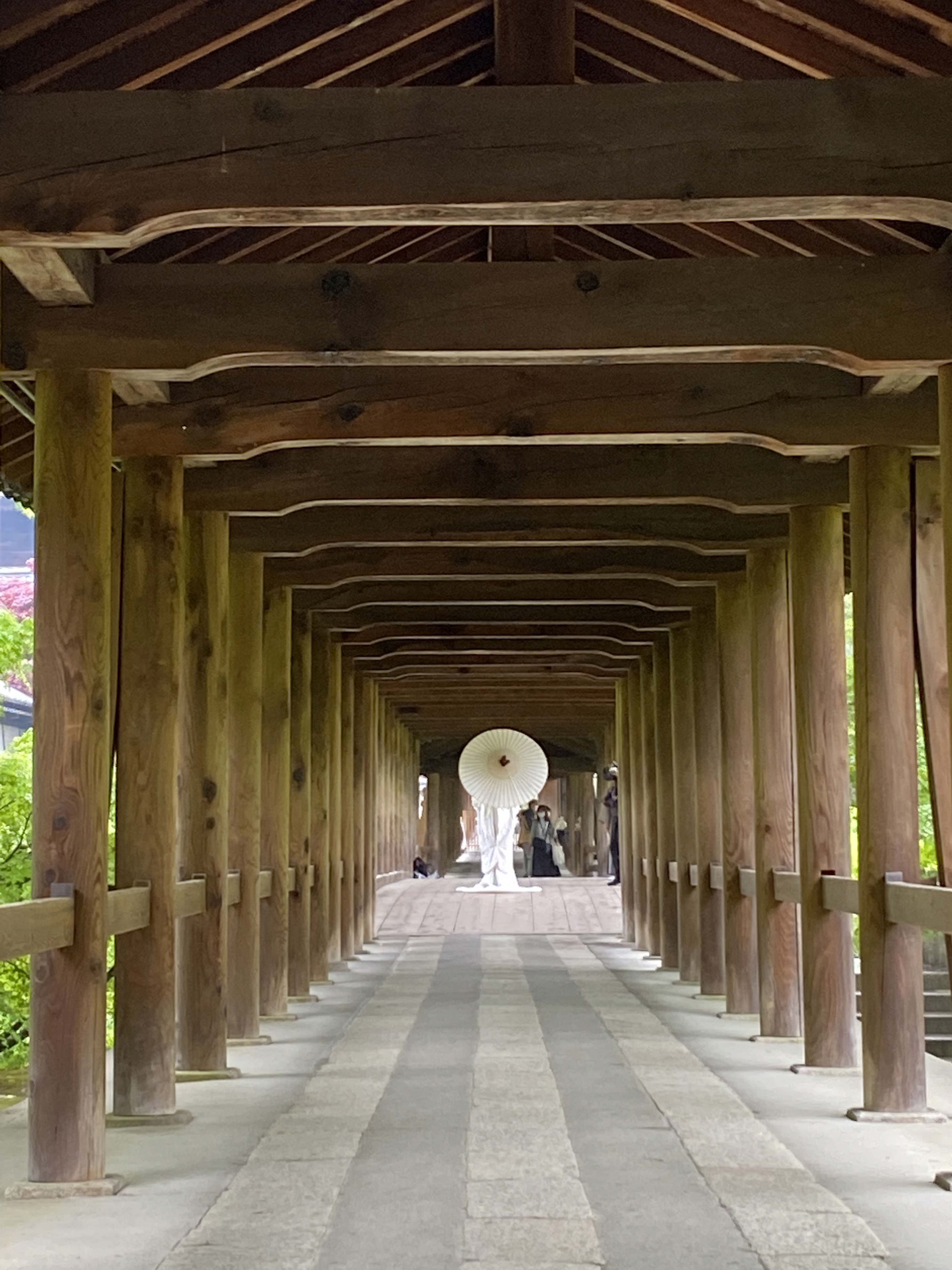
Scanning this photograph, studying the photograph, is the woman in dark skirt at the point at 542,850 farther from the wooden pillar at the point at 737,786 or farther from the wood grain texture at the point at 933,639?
the wood grain texture at the point at 933,639

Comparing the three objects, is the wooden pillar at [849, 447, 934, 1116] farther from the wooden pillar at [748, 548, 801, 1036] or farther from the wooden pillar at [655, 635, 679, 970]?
the wooden pillar at [655, 635, 679, 970]

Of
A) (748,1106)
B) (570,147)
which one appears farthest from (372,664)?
(570,147)

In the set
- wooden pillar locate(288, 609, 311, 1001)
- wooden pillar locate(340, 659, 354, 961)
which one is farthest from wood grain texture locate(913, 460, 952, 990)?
wooden pillar locate(340, 659, 354, 961)

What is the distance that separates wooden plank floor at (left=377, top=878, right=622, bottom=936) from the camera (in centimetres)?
1683

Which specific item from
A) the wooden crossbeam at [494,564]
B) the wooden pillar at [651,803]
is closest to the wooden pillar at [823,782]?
the wooden crossbeam at [494,564]

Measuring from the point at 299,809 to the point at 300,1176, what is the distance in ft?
19.5

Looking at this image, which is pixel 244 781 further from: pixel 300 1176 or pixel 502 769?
pixel 502 769

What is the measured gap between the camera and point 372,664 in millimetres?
14578

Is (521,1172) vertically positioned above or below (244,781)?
below

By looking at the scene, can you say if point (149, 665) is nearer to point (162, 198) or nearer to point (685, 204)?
point (162, 198)

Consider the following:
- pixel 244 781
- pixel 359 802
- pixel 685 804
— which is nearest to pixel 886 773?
pixel 244 781

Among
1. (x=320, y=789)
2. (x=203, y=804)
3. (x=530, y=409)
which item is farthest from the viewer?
(x=320, y=789)

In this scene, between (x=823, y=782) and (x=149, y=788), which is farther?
(x=823, y=782)

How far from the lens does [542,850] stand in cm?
2888
